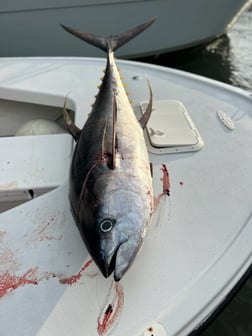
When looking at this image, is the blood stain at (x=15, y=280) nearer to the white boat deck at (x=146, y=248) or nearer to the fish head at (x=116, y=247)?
the white boat deck at (x=146, y=248)

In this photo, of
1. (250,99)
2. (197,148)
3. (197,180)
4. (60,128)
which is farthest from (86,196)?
(250,99)

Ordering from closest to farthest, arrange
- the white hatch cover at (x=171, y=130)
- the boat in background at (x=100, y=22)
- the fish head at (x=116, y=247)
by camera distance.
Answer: the fish head at (x=116, y=247)
the white hatch cover at (x=171, y=130)
the boat in background at (x=100, y=22)

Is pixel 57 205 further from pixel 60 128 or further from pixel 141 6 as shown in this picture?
pixel 141 6

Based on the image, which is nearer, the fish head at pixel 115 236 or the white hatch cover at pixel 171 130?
the fish head at pixel 115 236

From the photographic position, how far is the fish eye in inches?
43.5

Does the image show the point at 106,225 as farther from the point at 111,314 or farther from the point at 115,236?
the point at 111,314

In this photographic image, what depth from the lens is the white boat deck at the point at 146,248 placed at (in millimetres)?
1130

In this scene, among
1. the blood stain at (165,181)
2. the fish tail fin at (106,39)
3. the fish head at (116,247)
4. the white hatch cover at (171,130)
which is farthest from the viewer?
the fish tail fin at (106,39)

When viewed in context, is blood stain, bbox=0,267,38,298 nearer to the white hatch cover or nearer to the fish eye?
the fish eye

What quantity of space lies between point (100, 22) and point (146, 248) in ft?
11.0

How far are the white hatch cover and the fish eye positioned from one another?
659 millimetres

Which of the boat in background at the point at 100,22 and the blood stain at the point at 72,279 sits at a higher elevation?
the boat in background at the point at 100,22

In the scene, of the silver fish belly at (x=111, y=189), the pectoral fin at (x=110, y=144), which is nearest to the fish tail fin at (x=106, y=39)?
the silver fish belly at (x=111, y=189)

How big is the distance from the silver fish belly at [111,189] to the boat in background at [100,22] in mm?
2728
